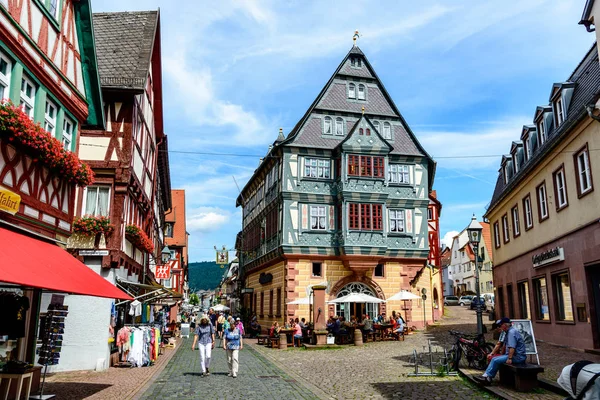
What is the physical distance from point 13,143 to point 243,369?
10380 mm

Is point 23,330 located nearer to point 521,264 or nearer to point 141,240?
point 141,240

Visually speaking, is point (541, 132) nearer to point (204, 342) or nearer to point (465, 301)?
point (204, 342)

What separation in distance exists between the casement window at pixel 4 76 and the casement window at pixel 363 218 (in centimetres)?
2444

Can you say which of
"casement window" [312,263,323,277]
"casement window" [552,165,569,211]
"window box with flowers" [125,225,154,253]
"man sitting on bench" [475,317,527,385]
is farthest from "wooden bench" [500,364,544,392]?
"casement window" [312,263,323,277]

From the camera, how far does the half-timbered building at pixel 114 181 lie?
56.9 feet

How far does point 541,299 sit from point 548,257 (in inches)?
131

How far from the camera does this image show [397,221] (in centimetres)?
3506

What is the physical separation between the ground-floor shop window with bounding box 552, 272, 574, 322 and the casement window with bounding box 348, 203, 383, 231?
13.3 meters

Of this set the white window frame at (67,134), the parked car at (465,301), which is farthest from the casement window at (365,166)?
the parked car at (465,301)

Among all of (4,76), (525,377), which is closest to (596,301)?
(525,377)

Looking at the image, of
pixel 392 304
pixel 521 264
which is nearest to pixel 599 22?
pixel 521 264

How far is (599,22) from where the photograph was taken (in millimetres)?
16578

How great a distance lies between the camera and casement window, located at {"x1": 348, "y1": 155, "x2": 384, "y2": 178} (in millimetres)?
34000

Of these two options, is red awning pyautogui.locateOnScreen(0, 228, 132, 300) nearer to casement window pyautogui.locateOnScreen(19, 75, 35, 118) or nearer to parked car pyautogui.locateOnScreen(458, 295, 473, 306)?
casement window pyautogui.locateOnScreen(19, 75, 35, 118)
